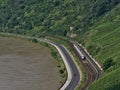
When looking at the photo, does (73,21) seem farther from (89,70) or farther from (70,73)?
(70,73)

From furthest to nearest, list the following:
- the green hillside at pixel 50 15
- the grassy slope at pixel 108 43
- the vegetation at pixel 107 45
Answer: the green hillside at pixel 50 15 < the vegetation at pixel 107 45 < the grassy slope at pixel 108 43

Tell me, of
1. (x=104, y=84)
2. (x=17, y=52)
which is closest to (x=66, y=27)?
(x=17, y=52)

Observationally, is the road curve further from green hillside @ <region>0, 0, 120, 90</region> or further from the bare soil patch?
green hillside @ <region>0, 0, 120, 90</region>

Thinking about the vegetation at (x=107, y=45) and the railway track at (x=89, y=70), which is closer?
the vegetation at (x=107, y=45)

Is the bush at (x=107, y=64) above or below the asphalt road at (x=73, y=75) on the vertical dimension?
below

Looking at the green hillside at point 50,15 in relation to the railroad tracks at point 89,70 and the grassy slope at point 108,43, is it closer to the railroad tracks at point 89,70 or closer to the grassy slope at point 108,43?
the grassy slope at point 108,43

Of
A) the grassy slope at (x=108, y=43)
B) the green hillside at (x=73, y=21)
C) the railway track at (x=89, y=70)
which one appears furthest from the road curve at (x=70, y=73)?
the green hillside at (x=73, y=21)

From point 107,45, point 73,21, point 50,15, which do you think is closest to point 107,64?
point 107,45
